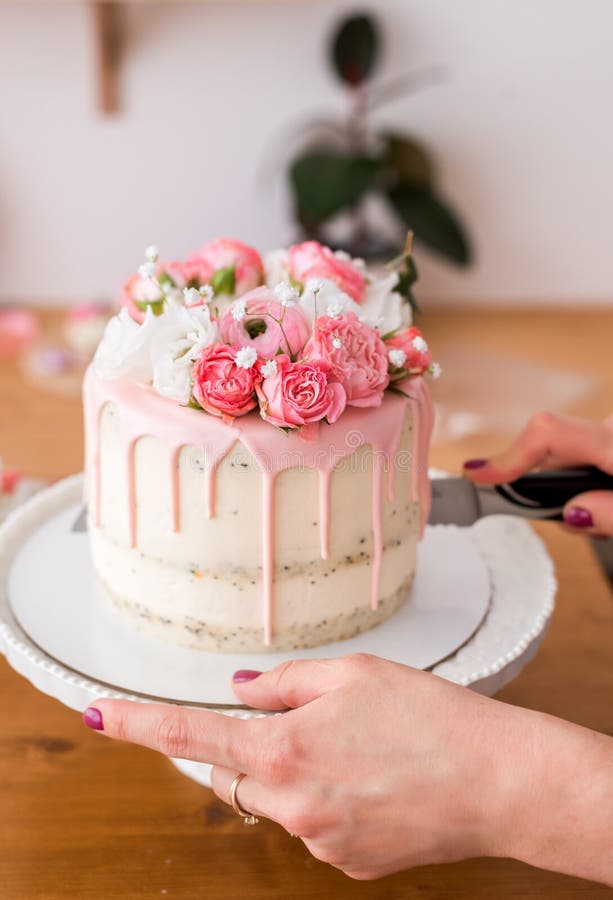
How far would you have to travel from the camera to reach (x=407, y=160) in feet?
7.05

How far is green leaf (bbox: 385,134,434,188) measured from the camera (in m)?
2.14

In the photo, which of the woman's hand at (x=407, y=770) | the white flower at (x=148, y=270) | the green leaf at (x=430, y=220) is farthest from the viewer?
the green leaf at (x=430, y=220)

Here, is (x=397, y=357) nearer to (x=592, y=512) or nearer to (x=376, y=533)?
(x=376, y=533)

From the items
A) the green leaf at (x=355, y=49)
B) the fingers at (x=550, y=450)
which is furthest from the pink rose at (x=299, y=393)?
the green leaf at (x=355, y=49)

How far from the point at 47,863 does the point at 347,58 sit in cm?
178

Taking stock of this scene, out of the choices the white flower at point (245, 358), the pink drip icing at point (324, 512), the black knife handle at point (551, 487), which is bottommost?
the black knife handle at point (551, 487)

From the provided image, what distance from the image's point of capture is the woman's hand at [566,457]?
3.49 ft

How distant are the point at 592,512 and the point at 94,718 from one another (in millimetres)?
566

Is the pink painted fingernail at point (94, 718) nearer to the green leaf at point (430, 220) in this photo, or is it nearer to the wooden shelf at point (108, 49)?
the green leaf at point (430, 220)

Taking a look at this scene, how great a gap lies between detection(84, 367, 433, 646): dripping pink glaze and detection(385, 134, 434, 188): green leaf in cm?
133

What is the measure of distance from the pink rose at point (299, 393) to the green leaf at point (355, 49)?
1.49 metres

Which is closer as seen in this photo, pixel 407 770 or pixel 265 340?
pixel 407 770

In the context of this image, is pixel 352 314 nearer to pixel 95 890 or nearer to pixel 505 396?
pixel 95 890

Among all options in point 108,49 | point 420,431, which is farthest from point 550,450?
point 108,49
